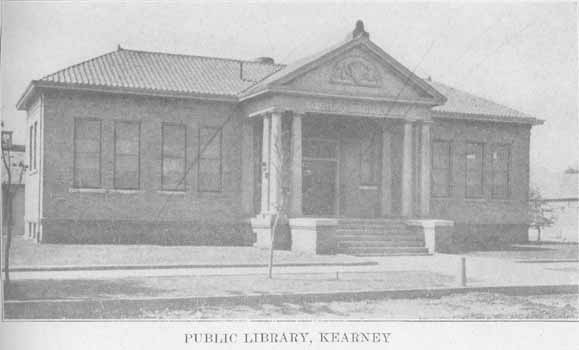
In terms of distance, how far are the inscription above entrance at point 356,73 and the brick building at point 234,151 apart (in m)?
0.04

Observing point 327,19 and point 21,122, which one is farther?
point 21,122

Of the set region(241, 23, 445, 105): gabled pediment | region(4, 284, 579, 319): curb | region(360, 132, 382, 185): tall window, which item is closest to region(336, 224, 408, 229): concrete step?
region(360, 132, 382, 185): tall window

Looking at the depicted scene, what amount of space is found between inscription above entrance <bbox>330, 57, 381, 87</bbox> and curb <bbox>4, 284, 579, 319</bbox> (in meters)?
10.4

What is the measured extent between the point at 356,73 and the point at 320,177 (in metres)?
4.36

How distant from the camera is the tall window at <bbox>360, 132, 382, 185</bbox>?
84.2ft

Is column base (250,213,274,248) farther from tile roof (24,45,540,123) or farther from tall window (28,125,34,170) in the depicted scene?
tall window (28,125,34,170)

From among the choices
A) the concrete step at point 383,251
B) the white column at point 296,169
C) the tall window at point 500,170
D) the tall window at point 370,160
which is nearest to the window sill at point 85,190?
the white column at point 296,169

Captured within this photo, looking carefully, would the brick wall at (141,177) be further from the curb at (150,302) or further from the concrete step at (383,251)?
the curb at (150,302)

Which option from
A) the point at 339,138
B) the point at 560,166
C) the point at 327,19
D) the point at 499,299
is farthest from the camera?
the point at 339,138

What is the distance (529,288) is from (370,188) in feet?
40.2

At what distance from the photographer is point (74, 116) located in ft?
72.2
